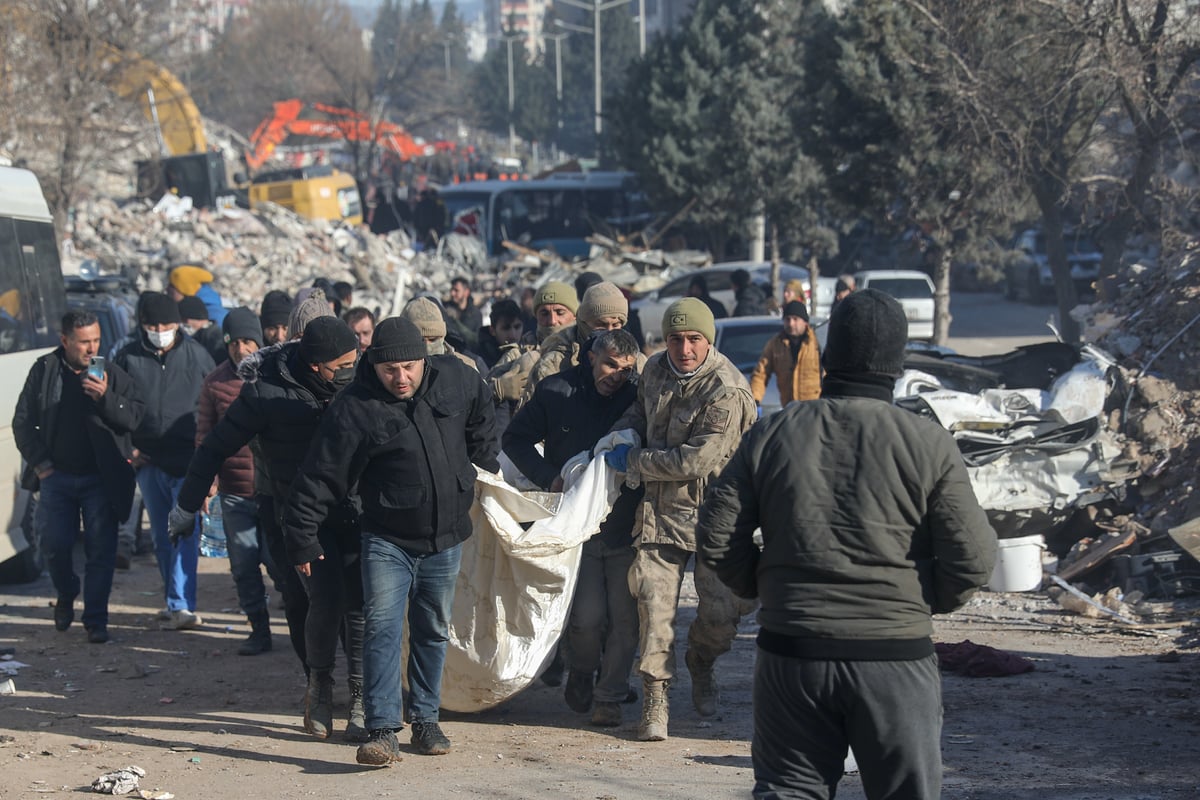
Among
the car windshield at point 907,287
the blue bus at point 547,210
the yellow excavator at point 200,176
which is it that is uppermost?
the yellow excavator at point 200,176

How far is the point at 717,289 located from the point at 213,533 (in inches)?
775

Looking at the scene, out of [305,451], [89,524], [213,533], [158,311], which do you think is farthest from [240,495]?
[305,451]

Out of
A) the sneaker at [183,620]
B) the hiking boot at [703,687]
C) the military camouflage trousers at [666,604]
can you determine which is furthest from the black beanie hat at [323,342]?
the sneaker at [183,620]

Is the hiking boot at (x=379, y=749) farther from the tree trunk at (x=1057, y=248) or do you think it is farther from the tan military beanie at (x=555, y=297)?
the tree trunk at (x=1057, y=248)

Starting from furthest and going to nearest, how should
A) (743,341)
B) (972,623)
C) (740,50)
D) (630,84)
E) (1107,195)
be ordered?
1. (630,84)
2. (740,50)
3. (1107,195)
4. (743,341)
5. (972,623)

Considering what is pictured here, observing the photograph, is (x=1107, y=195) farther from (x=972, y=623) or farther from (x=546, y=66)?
(x=546, y=66)

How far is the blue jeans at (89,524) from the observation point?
851 cm

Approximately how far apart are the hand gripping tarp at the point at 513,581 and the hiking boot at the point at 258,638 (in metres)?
2.12

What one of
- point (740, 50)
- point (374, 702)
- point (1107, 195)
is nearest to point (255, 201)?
point (740, 50)

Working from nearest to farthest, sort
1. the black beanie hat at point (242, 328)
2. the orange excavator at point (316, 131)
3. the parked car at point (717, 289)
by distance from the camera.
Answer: the black beanie hat at point (242, 328)
the parked car at point (717, 289)
the orange excavator at point (316, 131)

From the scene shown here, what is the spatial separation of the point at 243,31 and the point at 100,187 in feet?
109

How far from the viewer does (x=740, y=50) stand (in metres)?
36.0

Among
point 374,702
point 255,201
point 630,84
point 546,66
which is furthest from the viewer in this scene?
point 546,66

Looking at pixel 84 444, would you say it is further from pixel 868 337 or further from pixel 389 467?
pixel 868 337
